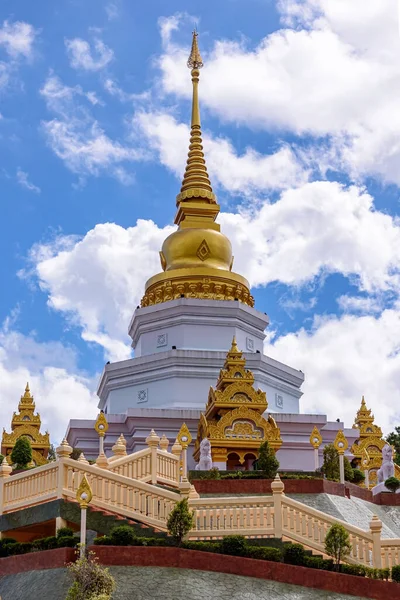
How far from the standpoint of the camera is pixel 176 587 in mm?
18422

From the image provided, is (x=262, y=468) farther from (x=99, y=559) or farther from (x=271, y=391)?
(x=271, y=391)

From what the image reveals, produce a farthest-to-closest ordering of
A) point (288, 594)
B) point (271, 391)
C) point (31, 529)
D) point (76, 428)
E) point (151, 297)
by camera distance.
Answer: point (151, 297), point (271, 391), point (76, 428), point (31, 529), point (288, 594)

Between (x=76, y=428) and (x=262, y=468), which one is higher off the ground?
(x=76, y=428)

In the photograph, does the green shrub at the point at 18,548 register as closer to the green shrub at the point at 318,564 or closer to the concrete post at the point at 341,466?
the green shrub at the point at 318,564

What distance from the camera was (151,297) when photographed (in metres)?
46.4

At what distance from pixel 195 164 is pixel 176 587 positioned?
3449cm

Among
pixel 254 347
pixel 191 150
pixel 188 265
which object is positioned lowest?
pixel 254 347

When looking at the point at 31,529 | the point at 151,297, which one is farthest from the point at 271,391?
the point at 31,529

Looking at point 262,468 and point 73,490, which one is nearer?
point 73,490

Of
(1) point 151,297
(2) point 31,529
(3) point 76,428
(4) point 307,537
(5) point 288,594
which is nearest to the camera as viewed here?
(5) point 288,594

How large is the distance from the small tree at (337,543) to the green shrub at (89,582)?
4.32 meters

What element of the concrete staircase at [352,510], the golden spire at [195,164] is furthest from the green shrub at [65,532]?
the golden spire at [195,164]

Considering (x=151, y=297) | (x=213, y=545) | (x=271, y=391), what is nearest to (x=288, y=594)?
(x=213, y=545)

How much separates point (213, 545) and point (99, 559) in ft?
7.16
